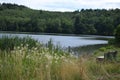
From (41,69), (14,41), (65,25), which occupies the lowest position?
(65,25)

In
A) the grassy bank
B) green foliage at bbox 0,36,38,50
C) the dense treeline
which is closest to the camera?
the grassy bank

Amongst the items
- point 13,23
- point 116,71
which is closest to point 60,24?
point 13,23

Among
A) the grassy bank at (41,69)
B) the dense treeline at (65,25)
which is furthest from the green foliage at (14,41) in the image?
the dense treeline at (65,25)

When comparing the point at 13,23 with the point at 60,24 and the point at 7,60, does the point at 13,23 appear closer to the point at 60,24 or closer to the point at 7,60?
the point at 60,24

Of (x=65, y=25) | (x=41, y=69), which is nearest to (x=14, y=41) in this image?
(x=41, y=69)

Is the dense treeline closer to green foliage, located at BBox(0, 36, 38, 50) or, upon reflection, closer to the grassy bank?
green foliage, located at BBox(0, 36, 38, 50)

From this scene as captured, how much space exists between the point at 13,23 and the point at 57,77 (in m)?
103

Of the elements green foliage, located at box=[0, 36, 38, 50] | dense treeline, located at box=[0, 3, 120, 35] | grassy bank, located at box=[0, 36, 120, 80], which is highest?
grassy bank, located at box=[0, 36, 120, 80]

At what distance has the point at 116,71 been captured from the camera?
9.64m

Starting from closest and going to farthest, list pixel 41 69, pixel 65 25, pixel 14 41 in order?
pixel 41 69 → pixel 14 41 → pixel 65 25

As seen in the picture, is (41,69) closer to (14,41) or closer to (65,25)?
(14,41)

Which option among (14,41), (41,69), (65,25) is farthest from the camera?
(65,25)

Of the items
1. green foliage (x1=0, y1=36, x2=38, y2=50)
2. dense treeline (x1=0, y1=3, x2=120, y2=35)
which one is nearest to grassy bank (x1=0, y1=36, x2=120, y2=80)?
green foliage (x1=0, y1=36, x2=38, y2=50)

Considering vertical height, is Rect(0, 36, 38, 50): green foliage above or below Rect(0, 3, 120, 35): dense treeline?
above
